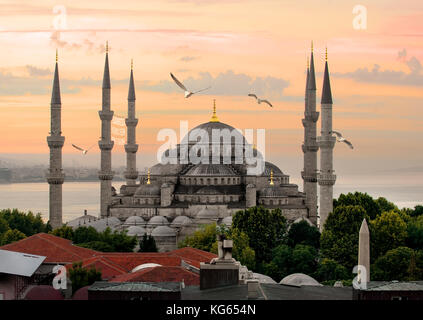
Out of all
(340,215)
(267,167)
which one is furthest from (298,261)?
(267,167)

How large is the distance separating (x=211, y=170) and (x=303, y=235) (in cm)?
1676

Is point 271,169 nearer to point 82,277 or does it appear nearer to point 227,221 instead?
point 227,221

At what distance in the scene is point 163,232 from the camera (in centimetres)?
5334

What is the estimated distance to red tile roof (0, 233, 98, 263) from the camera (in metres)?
36.1

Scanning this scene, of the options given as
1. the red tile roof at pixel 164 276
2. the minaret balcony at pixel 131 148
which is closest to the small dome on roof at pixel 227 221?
the minaret balcony at pixel 131 148

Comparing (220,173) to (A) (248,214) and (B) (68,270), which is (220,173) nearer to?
(A) (248,214)

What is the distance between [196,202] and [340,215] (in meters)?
18.2

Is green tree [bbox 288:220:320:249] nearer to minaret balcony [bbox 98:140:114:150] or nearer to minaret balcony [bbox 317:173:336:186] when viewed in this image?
minaret balcony [bbox 317:173:336:186]

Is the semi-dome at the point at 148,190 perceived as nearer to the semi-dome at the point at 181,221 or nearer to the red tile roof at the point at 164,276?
the semi-dome at the point at 181,221

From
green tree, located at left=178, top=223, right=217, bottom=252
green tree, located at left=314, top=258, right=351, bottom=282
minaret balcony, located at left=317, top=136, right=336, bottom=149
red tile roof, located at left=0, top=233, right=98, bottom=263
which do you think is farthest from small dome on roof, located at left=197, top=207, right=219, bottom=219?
green tree, located at left=314, top=258, right=351, bottom=282

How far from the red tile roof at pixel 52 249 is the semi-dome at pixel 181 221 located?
16234 millimetres

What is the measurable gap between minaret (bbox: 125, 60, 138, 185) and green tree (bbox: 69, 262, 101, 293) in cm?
3981

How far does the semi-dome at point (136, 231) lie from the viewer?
173 feet

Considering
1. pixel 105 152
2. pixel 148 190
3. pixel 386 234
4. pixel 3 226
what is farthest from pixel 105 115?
pixel 386 234
